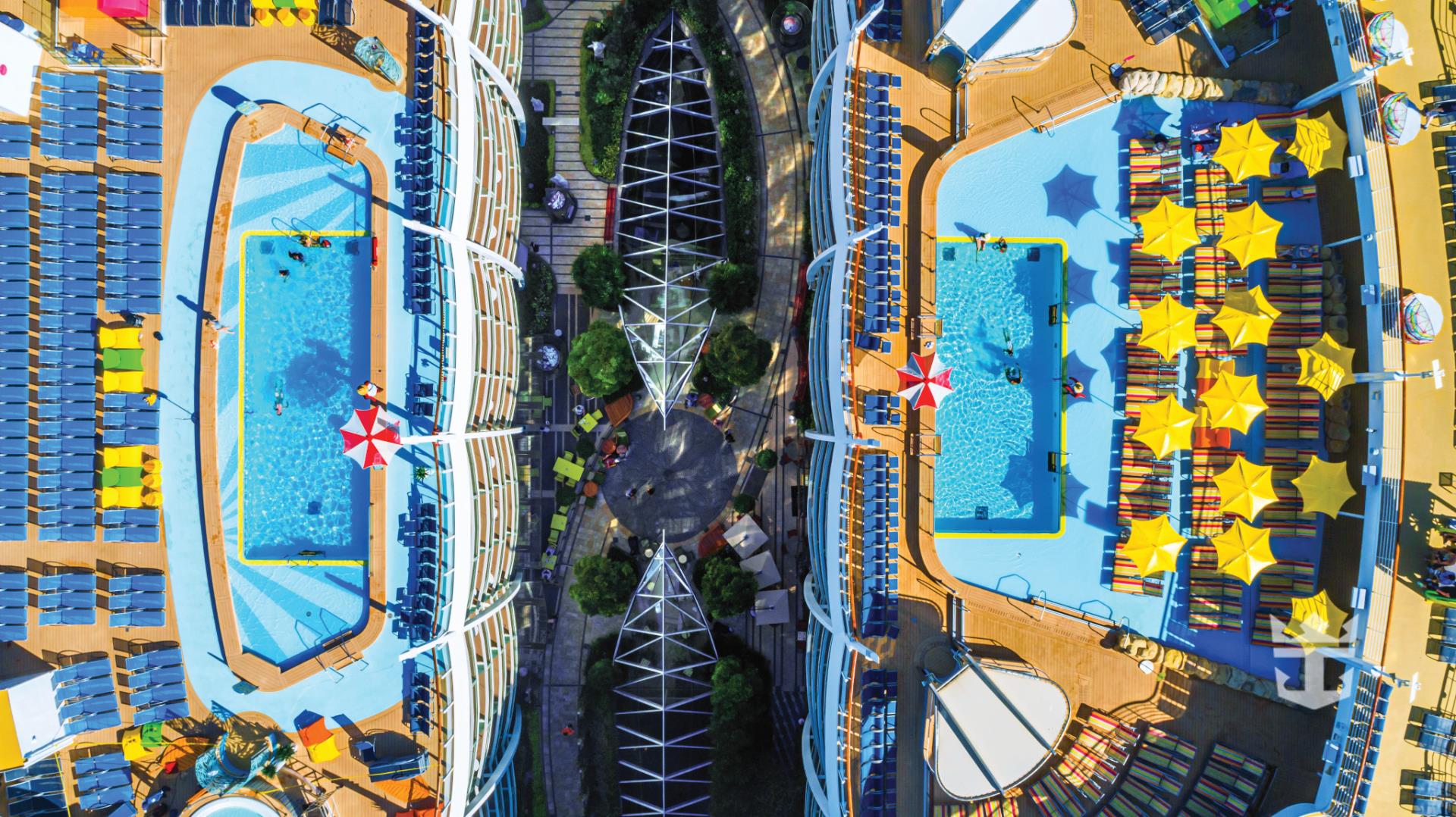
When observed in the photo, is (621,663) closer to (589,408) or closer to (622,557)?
(622,557)

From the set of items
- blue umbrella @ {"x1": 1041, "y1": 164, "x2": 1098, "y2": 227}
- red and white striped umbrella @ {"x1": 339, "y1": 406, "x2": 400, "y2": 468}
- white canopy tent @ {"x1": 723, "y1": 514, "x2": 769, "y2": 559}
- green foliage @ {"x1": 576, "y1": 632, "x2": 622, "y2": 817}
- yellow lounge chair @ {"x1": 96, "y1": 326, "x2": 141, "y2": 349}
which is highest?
blue umbrella @ {"x1": 1041, "y1": 164, "x2": 1098, "y2": 227}

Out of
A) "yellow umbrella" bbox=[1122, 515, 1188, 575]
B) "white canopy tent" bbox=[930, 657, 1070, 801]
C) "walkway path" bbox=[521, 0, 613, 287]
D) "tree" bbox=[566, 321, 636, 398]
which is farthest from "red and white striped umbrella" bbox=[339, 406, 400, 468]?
"yellow umbrella" bbox=[1122, 515, 1188, 575]

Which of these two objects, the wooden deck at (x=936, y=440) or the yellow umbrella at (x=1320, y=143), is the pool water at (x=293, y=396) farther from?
the yellow umbrella at (x=1320, y=143)

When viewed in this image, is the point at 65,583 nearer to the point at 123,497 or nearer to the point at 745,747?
the point at 123,497

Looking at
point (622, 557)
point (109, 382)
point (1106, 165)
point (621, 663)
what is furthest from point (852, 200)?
point (109, 382)

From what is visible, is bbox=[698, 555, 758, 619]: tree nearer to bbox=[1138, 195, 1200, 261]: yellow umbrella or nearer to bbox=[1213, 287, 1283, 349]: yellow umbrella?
bbox=[1138, 195, 1200, 261]: yellow umbrella

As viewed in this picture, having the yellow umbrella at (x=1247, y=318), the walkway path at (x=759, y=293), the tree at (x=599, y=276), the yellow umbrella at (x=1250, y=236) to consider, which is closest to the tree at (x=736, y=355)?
the walkway path at (x=759, y=293)

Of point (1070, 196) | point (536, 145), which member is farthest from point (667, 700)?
point (1070, 196)
